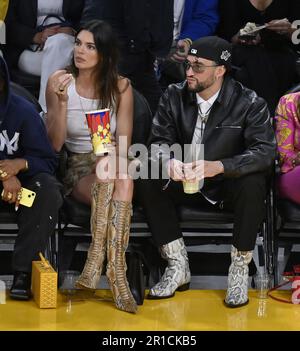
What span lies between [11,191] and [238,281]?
119 centimetres

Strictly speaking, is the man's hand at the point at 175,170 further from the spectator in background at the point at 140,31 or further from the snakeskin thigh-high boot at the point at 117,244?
the spectator in background at the point at 140,31

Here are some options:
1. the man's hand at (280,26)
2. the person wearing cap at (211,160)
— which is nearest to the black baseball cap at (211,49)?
the person wearing cap at (211,160)

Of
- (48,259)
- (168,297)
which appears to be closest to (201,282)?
(168,297)

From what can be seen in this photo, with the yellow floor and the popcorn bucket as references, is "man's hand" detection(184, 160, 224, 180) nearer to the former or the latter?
the popcorn bucket

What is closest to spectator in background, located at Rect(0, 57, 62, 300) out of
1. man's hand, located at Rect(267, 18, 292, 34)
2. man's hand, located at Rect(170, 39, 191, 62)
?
man's hand, located at Rect(170, 39, 191, 62)

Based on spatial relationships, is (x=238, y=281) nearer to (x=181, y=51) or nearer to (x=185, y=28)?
(x=181, y=51)

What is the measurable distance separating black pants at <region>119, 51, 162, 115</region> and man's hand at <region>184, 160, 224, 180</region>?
1268 mm

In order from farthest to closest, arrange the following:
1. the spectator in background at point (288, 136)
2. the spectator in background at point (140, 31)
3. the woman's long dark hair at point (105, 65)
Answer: the spectator in background at point (140, 31), the woman's long dark hair at point (105, 65), the spectator in background at point (288, 136)

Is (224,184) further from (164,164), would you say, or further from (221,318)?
(221,318)

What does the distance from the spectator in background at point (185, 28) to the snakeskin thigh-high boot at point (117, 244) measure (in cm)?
157

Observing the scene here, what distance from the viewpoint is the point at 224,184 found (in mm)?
5344

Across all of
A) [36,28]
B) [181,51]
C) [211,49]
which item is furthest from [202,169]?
[36,28]

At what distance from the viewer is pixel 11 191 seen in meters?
5.11

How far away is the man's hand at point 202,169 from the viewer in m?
5.13
